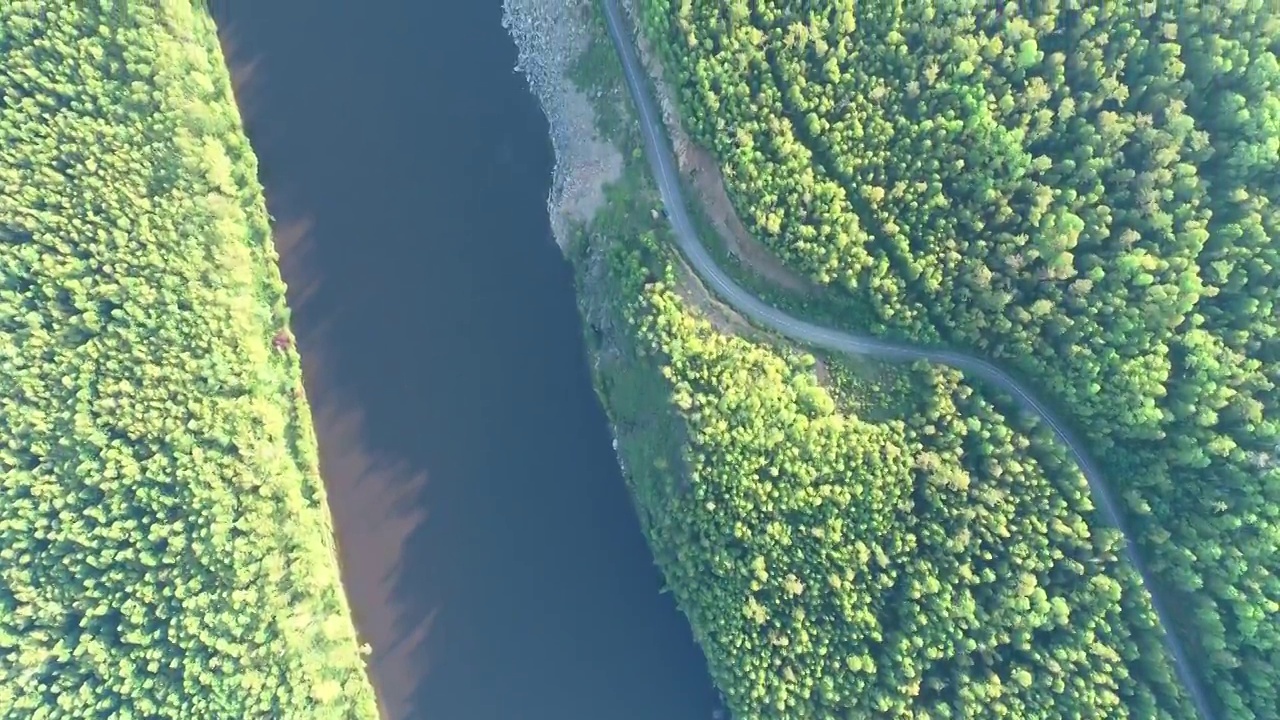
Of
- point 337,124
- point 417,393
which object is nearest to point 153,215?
point 337,124

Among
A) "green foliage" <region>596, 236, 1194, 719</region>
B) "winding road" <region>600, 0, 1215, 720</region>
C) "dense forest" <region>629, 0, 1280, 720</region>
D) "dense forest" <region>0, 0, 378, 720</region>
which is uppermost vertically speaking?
"dense forest" <region>629, 0, 1280, 720</region>

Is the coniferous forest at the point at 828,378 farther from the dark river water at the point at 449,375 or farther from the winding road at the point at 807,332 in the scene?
the dark river water at the point at 449,375

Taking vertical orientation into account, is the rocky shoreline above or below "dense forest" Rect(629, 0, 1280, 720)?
below

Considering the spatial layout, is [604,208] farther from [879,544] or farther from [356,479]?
[879,544]

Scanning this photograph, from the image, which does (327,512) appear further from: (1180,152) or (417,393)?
(1180,152)

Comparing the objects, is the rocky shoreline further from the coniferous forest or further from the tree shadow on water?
the tree shadow on water

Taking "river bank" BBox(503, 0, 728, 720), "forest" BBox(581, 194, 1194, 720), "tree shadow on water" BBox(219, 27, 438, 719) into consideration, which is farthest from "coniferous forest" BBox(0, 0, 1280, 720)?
"tree shadow on water" BBox(219, 27, 438, 719)
